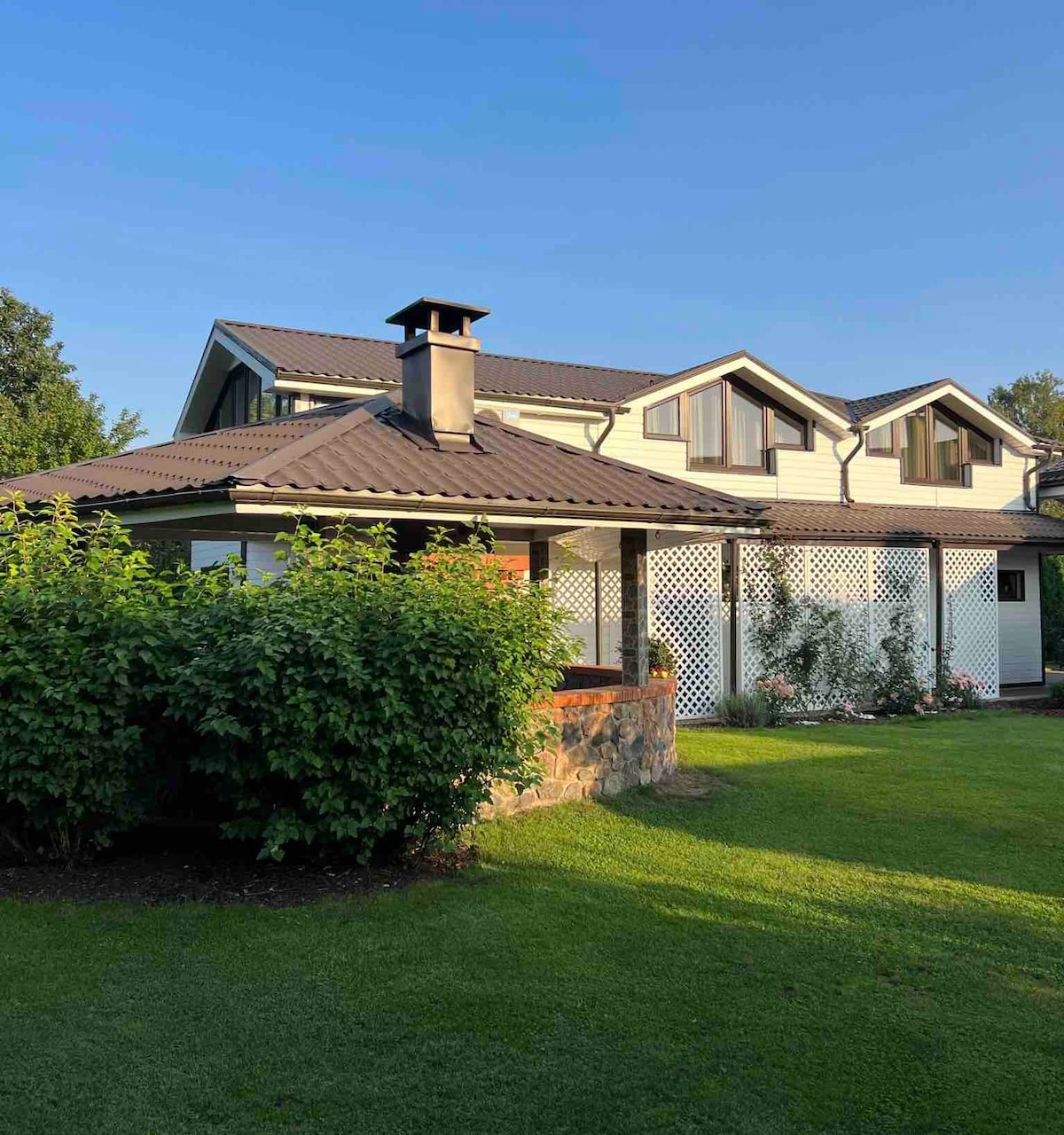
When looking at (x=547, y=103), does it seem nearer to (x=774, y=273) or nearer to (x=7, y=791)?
(x=774, y=273)

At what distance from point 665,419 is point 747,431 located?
1744mm

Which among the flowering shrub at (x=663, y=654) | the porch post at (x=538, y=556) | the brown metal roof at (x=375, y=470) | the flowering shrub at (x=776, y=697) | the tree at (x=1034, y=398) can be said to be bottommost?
the flowering shrub at (x=776, y=697)

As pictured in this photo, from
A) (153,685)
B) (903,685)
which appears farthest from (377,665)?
(903,685)

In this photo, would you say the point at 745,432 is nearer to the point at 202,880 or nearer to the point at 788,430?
the point at 788,430

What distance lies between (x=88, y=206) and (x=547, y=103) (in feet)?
31.4

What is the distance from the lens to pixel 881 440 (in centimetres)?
1861

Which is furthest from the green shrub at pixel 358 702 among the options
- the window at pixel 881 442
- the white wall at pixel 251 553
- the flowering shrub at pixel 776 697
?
the window at pixel 881 442

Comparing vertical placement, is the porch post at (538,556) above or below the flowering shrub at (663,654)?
above

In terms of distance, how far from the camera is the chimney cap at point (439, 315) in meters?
9.72

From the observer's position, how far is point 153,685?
18.6ft

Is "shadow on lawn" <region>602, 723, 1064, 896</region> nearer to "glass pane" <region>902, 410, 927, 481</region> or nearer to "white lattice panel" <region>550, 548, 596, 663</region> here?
"white lattice panel" <region>550, 548, 596, 663</region>

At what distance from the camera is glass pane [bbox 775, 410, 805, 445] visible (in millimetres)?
17547

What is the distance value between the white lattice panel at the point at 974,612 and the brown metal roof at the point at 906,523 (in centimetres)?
45

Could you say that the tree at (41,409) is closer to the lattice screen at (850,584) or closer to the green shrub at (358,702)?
the lattice screen at (850,584)
